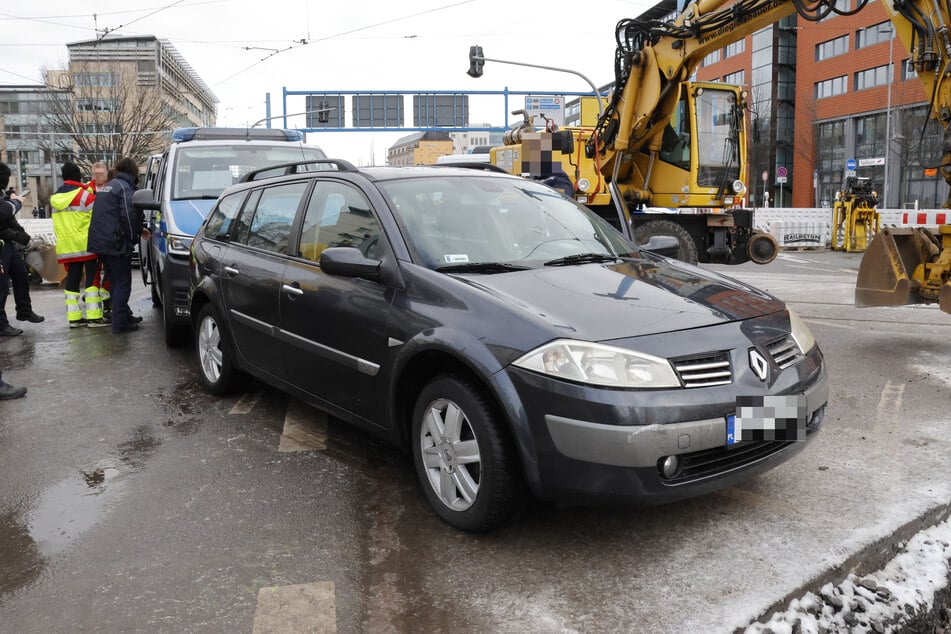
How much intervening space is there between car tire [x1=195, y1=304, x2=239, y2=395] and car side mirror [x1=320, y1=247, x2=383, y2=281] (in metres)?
1.89

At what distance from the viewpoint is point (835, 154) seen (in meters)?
49.4

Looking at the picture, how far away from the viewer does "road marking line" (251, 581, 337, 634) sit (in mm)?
2801

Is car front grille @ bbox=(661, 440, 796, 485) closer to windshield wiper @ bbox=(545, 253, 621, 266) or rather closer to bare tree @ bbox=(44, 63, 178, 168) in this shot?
windshield wiper @ bbox=(545, 253, 621, 266)

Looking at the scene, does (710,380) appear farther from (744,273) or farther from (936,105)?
(744,273)

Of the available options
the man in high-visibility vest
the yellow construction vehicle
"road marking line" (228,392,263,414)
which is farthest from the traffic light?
"road marking line" (228,392,263,414)

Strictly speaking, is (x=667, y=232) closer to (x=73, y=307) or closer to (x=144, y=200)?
(x=144, y=200)

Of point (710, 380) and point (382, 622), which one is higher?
point (710, 380)

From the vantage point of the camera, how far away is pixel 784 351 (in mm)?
3494

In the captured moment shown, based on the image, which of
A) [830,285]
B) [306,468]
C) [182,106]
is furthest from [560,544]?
[182,106]

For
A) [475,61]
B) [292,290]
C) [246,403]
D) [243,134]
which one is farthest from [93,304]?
[475,61]

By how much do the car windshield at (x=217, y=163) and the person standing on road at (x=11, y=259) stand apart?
5.82 ft

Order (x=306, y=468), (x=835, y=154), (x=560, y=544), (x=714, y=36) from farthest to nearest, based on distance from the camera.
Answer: (x=835, y=154), (x=714, y=36), (x=306, y=468), (x=560, y=544)

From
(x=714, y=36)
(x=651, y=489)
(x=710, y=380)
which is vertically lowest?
(x=651, y=489)

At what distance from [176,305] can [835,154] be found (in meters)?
49.8
